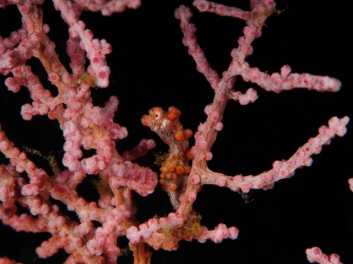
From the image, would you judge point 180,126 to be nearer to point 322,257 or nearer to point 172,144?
point 172,144

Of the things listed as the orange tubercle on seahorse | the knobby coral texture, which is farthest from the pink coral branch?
the orange tubercle on seahorse

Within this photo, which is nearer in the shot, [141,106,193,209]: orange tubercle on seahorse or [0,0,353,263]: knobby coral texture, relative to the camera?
[0,0,353,263]: knobby coral texture

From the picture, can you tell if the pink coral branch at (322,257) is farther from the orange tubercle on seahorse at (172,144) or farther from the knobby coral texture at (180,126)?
the orange tubercle on seahorse at (172,144)

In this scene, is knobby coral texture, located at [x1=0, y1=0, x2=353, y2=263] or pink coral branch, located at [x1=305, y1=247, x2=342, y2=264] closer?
knobby coral texture, located at [x1=0, y1=0, x2=353, y2=263]

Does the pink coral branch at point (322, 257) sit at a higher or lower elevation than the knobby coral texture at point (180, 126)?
lower

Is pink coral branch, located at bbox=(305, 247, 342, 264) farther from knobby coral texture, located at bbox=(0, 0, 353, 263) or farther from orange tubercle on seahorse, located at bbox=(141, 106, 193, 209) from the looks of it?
orange tubercle on seahorse, located at bbox=(141, 106, 193, 209)

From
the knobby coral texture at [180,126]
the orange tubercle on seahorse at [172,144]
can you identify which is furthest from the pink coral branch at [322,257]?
the orange tubercle on seahorse at [172,144]

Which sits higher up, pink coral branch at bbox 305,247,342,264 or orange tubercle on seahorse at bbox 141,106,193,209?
orange tubercle on seahorse at bbox 141,106,193,209

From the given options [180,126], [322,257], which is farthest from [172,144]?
[322,257]

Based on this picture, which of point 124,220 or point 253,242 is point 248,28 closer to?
point 124,220

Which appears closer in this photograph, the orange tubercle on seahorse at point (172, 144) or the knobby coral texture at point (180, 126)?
Result: the knobby coral texture at point (180, 126)
